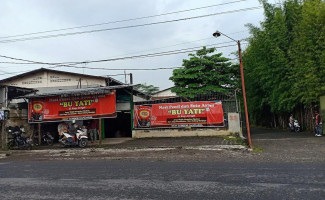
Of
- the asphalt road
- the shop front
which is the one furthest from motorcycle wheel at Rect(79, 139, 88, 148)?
the asphalt road

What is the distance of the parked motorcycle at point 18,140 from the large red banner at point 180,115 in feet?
23.4

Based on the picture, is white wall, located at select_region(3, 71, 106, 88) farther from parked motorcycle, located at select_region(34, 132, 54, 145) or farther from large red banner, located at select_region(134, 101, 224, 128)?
large red banner, located at select_region(134, 101, 224, 128)

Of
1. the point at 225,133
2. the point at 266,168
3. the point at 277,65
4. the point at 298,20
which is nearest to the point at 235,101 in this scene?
the point at 225,133

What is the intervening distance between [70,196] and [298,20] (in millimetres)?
22156

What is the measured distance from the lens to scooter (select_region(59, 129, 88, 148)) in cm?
1625

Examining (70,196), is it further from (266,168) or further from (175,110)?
(175,110)

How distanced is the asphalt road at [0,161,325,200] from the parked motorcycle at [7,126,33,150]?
8983mm

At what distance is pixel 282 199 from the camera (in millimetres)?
4738

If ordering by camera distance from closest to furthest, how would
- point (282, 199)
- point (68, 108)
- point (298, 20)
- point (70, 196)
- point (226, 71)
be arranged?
1. point (282, 199)
2. point (70, 196)
3. point (68, 108)
4. point (298, 20)
5. point (226, 71)

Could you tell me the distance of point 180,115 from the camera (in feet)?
62.7

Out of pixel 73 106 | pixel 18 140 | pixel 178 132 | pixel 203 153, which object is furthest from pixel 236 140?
pixel 18 140

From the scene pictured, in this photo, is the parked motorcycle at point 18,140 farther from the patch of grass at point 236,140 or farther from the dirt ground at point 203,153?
the patch of grass at point 236,140

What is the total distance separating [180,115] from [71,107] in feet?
24.3

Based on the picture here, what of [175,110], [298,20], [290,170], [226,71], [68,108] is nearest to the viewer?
[290,170]
